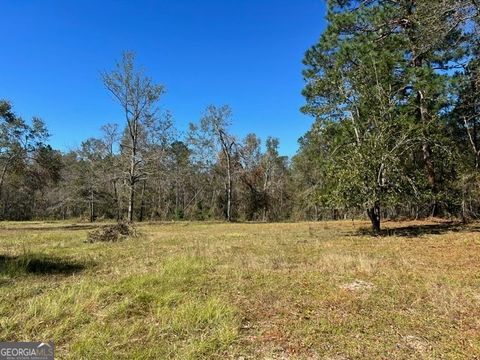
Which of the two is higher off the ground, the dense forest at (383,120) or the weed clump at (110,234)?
the dense forest at (383,120)

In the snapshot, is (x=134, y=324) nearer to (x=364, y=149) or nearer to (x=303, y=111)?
(x=364, y=149)

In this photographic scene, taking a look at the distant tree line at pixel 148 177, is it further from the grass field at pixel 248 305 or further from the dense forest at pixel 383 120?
the grass field at pixel 248 305

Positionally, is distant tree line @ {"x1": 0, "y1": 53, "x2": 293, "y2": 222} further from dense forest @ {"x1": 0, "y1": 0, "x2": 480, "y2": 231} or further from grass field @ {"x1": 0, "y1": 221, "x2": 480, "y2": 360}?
grass field @ {"x1": 0, "y1": 221, "x2": 480, "y2": 360}

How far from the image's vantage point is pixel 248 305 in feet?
16.5

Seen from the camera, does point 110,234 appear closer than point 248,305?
No

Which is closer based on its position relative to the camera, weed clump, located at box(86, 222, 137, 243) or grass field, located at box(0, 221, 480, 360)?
grass field, located at box(0, 221, 480, 360)

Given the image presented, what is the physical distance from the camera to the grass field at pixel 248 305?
3.70 metres

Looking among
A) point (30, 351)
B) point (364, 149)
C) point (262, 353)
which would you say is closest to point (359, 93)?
point (364, 149)

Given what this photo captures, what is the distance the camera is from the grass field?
12.1ft

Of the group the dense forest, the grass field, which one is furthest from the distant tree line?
the grass field

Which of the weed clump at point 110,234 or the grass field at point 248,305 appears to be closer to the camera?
the grass field at point 248,305

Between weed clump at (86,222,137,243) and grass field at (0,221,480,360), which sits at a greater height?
weed clump at (86,222,137,243)

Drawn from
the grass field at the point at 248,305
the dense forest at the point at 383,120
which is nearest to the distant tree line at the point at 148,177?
the dense forest at the point at 383,120

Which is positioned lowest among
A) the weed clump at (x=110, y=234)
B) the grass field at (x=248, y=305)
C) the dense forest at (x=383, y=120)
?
the grass field at (x=248, y=305)
